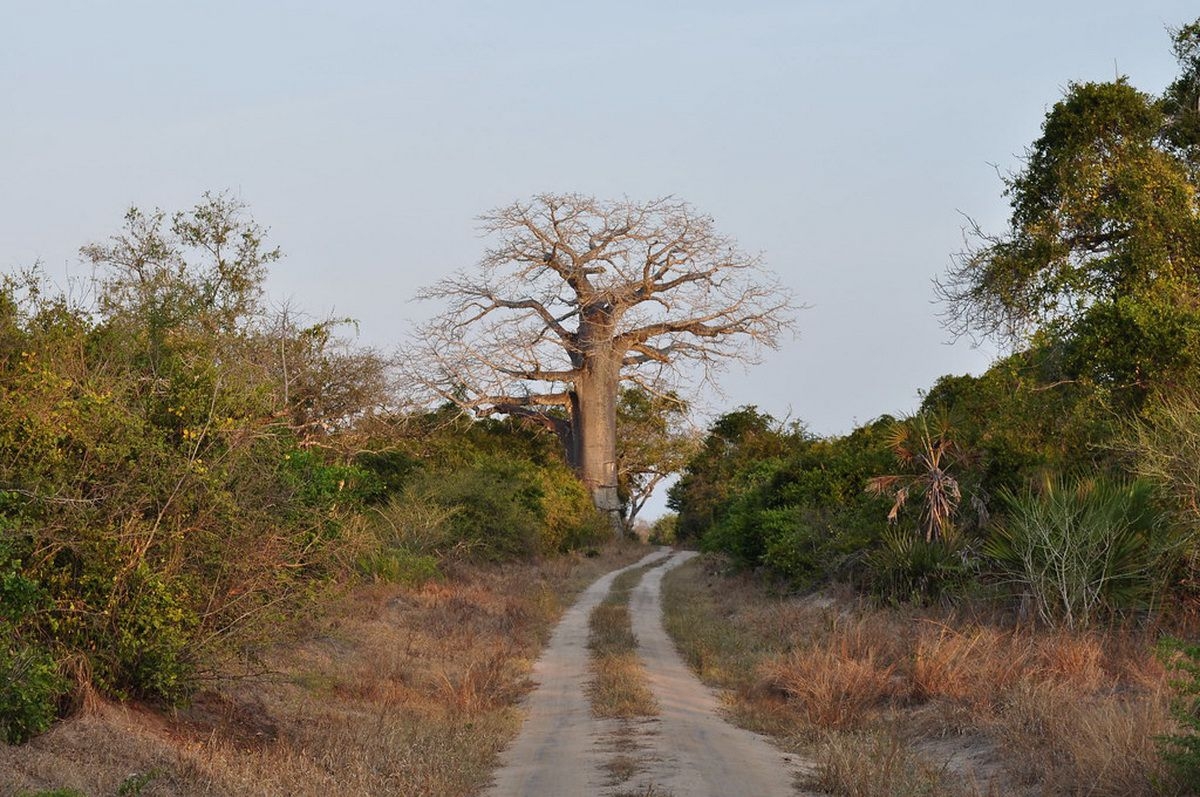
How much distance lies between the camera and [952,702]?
1145 cm

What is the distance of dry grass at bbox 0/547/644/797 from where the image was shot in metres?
7.90

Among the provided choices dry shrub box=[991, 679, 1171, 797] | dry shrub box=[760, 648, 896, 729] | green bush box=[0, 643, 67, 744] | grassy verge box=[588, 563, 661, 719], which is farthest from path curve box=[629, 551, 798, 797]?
green bush box=[0, 643, 67, 744]

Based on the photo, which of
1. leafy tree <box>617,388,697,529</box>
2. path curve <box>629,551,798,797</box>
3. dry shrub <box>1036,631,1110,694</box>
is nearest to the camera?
path curve <box>629,551,798,797</box>

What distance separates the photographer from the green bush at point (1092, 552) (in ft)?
43.2

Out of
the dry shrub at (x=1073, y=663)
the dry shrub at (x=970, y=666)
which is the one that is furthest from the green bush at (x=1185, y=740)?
the dry shrub at (x=970, y=666)

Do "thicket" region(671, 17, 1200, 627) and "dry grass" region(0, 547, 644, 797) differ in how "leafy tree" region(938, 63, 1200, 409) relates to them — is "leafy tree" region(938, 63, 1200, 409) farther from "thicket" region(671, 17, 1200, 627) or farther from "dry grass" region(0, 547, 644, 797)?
"dry grass" region(0, 547, 644, 797)

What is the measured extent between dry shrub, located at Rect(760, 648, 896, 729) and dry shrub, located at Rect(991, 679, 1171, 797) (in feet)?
6.41

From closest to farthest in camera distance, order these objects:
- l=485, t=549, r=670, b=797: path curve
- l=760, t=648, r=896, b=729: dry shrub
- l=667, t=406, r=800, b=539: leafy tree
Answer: l=485, t=549, r=670, b=797: path curve < l=760, t=648, r=896, b=729: dry shrub < l=667, t=406, r=800, b=539: leafy tree

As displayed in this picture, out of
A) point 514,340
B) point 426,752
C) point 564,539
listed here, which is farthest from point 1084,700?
point 514,340

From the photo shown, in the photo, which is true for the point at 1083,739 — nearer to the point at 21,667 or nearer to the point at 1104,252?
the point at 21,667

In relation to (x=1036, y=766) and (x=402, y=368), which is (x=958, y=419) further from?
(x=402, y=368)

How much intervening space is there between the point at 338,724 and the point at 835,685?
5.36m

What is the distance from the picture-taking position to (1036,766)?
345 inches

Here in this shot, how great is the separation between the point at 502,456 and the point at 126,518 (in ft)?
112
